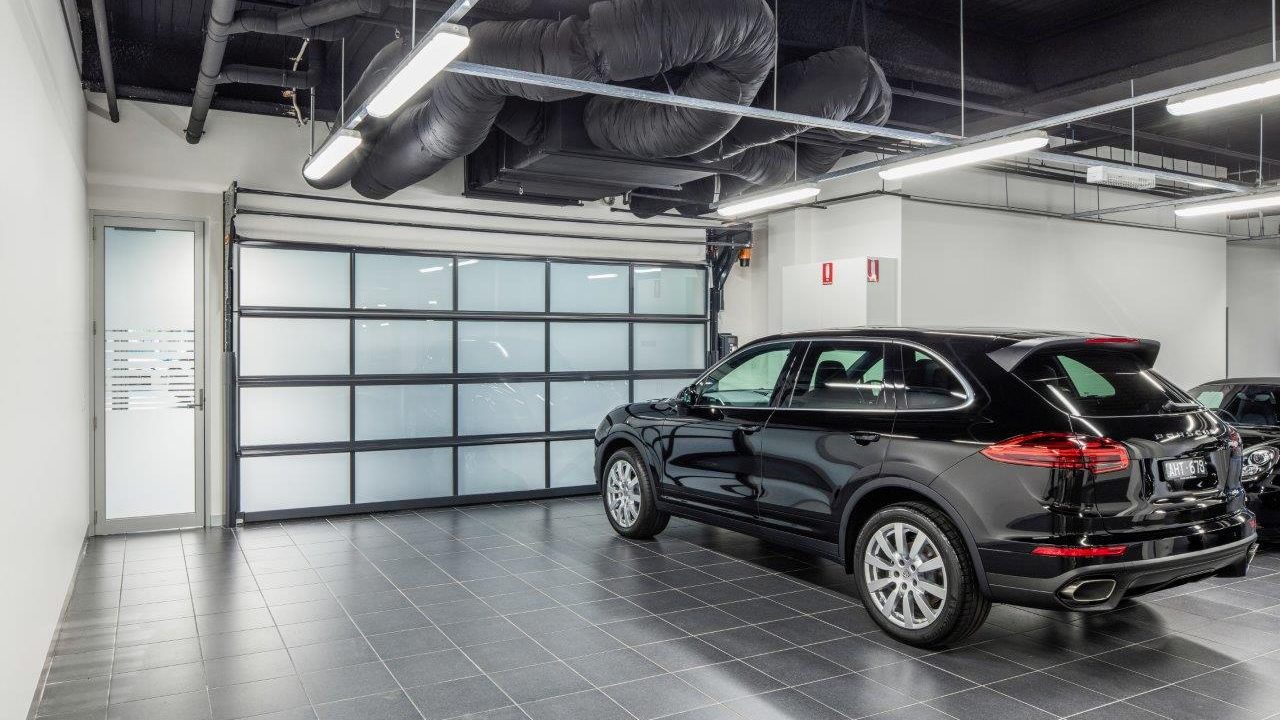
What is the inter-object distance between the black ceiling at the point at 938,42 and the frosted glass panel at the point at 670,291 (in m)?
3.13

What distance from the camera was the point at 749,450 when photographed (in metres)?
5.26

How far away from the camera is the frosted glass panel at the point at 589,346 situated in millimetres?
8648

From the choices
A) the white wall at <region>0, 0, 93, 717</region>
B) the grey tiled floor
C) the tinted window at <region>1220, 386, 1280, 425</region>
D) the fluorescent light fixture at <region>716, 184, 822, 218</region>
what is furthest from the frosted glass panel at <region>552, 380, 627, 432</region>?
the tinted window at <region>1220, 386, 1280, 425</region>

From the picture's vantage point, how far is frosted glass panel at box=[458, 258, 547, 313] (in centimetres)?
816

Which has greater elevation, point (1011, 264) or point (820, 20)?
point (820, 20)

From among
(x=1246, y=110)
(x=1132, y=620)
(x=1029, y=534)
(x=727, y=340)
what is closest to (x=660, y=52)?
(x=1029, y=534)

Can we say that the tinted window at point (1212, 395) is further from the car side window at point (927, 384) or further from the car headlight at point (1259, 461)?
the car side window at point (927, 384)

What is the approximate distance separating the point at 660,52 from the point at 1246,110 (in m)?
7.61

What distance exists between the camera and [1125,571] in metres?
3.62

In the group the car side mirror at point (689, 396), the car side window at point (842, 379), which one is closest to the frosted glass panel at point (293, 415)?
the car side mirror at point (689, 396)

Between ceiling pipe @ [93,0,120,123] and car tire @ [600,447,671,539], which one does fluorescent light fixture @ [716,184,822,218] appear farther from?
ceiling pipe @ [93,0,120,123]

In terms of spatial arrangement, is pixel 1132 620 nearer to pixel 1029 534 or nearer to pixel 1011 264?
pixel 1029 534

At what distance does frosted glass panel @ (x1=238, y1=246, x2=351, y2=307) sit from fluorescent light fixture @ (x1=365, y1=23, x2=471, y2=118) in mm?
3503

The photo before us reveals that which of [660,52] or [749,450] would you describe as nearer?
[660,52]
